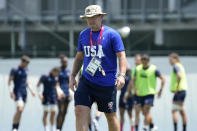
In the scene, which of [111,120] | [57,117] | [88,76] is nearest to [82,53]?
[88,76]

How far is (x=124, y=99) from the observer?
13086mm

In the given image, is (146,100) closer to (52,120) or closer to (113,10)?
(52,120)

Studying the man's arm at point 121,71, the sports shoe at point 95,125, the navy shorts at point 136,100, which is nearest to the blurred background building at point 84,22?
the navy shorts at point 136,100

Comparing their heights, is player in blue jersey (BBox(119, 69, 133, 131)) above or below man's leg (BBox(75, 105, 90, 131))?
below

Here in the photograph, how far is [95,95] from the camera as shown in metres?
6.68

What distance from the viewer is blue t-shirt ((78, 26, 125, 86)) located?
649cm

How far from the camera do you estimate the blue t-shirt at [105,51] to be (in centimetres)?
649

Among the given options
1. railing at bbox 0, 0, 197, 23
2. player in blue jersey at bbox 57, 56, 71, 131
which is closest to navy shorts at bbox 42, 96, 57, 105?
player in blue jersey at bbox 57, 56, 71, 131

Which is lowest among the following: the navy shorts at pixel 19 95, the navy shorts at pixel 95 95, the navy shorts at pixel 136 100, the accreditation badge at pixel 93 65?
the navy shorts at pixel 136 100

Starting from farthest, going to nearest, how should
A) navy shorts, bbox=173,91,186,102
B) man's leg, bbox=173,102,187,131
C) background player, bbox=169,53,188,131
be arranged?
navy shorts, bbox=173,91,186,102
background player, bbox=169,53,188,131
man's leg, bbox=173,102,187,131

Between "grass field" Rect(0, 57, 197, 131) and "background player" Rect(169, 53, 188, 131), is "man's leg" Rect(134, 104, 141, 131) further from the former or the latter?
"background player" Rect(169, 53, 188, 131)

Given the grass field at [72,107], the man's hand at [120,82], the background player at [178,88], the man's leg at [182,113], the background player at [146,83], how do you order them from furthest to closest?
1. the grass field at [72,107]
2. the background player at [146,83]
3. the background player at [178,88]
4. the man's leg at [182,113]
5. the man's hand at [120,82]

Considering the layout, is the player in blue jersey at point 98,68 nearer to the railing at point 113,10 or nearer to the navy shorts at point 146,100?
the navy shorts at point 146,100

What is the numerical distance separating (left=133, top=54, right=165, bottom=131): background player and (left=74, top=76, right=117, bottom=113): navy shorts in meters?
6.03
